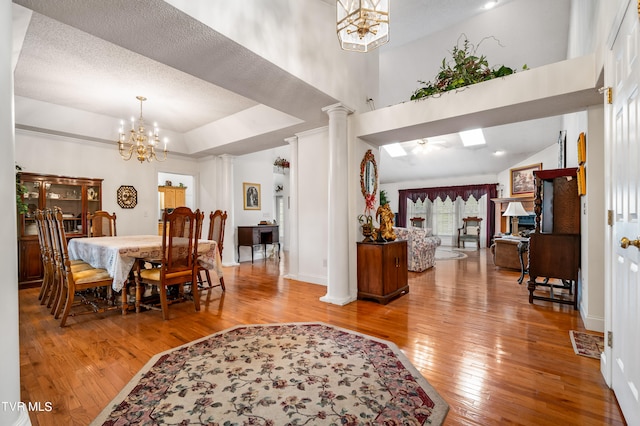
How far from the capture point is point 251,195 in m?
7.33

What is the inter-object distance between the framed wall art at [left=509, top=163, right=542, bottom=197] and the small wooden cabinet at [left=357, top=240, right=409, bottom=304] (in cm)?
673

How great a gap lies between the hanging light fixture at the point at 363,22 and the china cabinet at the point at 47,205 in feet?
17.3

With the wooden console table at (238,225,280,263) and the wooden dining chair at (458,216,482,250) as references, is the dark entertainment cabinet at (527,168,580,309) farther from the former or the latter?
the wooden dining chair at (458,216,482,250)

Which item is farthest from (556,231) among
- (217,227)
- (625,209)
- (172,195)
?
(172,195)

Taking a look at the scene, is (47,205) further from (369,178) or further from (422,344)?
(422,344)

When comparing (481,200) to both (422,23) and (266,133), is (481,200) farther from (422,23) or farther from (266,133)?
(266,133)

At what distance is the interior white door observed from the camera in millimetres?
1390

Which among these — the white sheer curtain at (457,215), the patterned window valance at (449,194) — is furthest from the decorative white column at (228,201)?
the white sheer curtain at (457,215)

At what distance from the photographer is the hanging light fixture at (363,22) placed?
2193 mm

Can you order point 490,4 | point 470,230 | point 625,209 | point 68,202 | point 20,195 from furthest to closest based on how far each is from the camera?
point 470,230
point 68,202
point 20,195
point 490,4
point 625,209

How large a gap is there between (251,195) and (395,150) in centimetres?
460

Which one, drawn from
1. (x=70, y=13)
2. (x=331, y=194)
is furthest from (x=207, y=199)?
(x=70, y=13)

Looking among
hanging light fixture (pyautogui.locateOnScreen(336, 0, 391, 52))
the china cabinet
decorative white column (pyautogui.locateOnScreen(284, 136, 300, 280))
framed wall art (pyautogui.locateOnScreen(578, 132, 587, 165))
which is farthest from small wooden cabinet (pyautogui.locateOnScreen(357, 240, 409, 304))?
the china cabinet

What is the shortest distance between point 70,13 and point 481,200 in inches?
433
